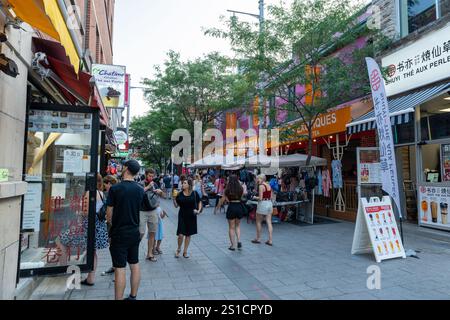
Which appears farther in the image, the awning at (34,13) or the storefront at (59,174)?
the storefront at (59,174)

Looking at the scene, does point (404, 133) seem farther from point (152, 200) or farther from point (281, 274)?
point (152, 200)

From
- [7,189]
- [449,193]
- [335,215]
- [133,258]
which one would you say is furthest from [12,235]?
[335,215]

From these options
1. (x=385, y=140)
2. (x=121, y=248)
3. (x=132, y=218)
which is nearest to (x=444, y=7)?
(x=385, y=140)

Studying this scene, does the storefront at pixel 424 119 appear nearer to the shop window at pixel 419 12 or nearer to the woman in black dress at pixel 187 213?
the shop window at pixel 419 12

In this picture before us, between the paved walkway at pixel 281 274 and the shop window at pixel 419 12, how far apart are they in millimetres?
6220

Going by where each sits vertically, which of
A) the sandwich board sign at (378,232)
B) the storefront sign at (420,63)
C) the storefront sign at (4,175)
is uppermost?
the storefront sign at (420,63)

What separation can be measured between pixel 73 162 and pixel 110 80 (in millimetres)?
7583

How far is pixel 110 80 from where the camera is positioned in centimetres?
1181

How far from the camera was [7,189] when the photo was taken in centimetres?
357

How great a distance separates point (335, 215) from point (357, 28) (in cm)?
629

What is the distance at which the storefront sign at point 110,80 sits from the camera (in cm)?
1160

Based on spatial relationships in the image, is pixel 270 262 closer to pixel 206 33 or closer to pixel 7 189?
pixel 7 189

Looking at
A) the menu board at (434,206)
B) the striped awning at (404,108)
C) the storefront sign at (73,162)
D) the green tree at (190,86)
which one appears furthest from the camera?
the green tree at (190,86)

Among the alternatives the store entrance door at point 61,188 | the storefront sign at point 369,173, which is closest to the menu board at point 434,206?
the storefront sign at point 369,173
